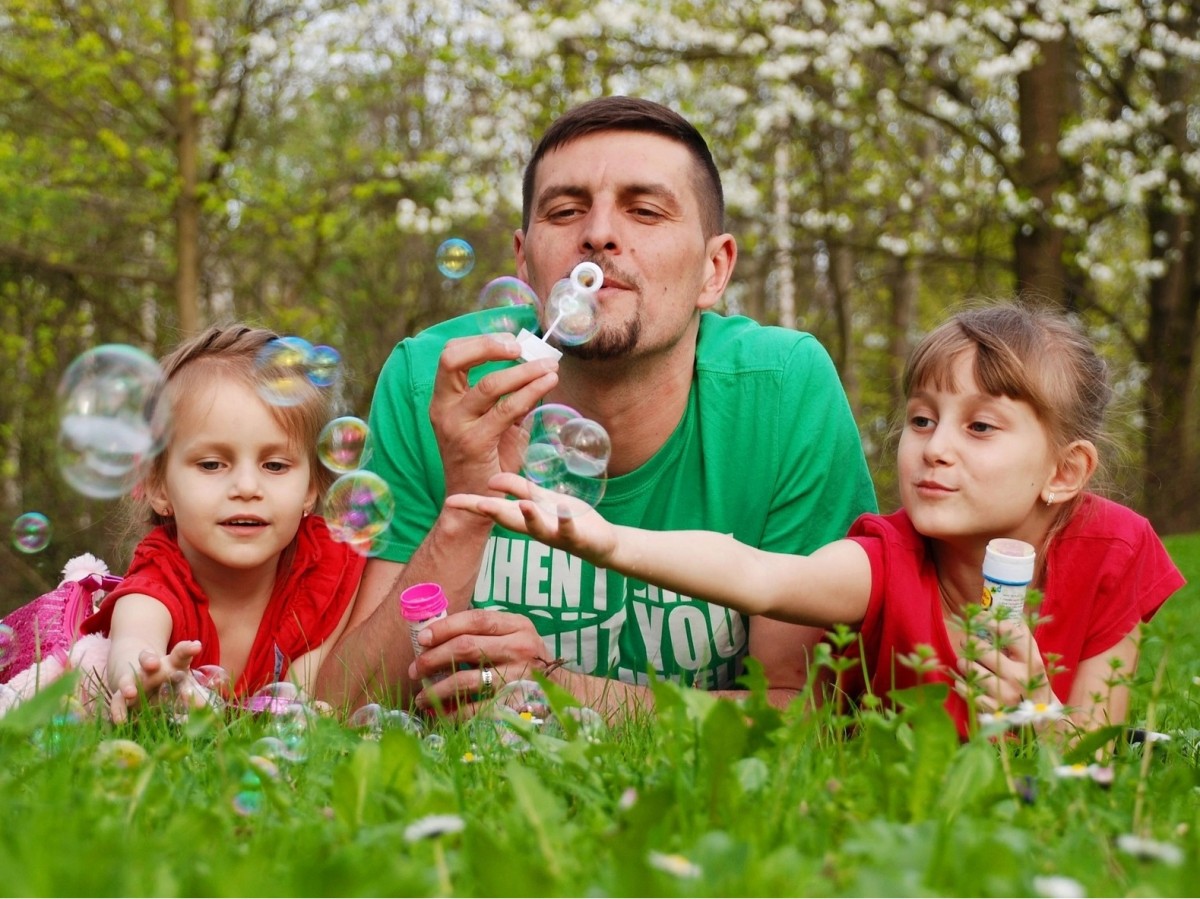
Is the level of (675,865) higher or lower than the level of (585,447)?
lower

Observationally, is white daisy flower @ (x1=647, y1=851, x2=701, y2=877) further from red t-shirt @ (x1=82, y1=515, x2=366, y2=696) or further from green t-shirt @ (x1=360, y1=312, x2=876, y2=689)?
green t-shirt @ (x1=360, y1=312, x2=876, y2=689)

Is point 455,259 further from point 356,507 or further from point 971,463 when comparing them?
point 971,463

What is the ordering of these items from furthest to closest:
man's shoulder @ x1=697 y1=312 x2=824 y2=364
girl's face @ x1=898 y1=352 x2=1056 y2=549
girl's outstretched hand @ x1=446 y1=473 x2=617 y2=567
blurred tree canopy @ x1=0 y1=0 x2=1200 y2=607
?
blurred tree canopy @ x1=0 y1=0 x2=1200 y2=607 < man's shoulder @ x1=697 y1=312 x2=824 y2=364 < girl's face @ x1=898 y1=352 x2=1056 y2=549 < girl's outstretched hand @ x1=446 y1=473 x2=617 y2=567

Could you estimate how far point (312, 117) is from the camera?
13.9 metres

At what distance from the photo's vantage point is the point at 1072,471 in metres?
2.47

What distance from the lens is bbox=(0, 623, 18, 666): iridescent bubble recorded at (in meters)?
2.72

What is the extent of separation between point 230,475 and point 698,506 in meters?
1.07

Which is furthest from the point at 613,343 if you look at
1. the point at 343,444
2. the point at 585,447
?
the point at 343,444

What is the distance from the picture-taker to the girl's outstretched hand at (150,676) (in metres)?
2.08

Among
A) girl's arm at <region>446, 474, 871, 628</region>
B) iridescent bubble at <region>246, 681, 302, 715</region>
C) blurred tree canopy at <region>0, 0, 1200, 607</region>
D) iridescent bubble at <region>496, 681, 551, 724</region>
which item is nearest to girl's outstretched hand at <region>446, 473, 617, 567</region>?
girl's arm at <region>446, 474, 871, 628</region>

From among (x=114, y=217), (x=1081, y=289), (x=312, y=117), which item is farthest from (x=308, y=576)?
(x=312, y=117)

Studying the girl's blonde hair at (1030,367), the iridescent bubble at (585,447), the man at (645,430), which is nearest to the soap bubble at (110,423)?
the man at (645,430)

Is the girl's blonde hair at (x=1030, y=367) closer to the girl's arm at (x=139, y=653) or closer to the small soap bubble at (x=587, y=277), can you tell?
the small soap bubble at (x=587, y=277)

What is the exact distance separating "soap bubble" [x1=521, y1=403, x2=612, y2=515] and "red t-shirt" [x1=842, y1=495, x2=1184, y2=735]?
0.54 metres
